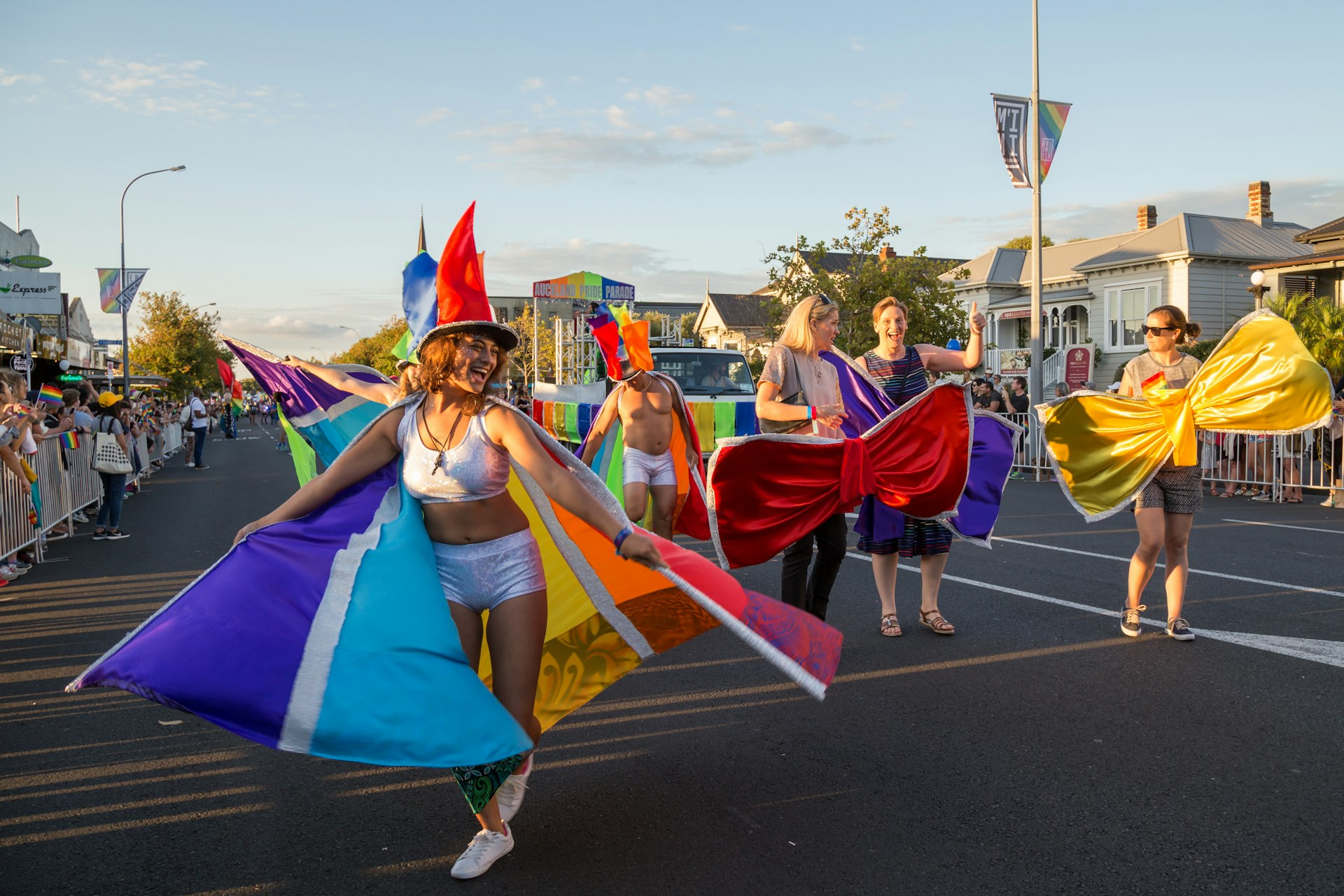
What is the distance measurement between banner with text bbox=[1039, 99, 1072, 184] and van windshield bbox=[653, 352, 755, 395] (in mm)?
11114

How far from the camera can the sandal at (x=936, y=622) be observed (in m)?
6.32

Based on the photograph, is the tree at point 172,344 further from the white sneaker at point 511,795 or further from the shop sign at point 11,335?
the white sneaker at point 511,795

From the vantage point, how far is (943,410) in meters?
5.91

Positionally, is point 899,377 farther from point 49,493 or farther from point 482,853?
point 49,493

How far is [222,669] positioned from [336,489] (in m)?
0.69

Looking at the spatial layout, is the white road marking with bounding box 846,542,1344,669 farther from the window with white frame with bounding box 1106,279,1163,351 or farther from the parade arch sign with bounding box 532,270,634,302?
the window with white frame with bounding box 1106,279,1163,351

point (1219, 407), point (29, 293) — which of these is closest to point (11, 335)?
point (29, 293)

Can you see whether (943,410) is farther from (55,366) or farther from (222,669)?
(55,366)

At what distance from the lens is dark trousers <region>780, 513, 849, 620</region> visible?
562 centimetres

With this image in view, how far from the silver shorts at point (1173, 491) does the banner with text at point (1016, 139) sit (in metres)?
17.9

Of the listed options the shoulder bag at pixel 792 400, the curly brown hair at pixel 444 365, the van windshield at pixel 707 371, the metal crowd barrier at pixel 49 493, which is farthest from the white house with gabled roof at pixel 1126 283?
the curly brown hair at pixel 444 365

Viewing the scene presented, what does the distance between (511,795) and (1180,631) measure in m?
4.28

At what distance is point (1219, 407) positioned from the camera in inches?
247

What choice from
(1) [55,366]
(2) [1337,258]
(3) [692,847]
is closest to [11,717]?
(3) [692,847]
